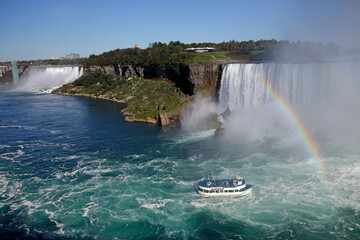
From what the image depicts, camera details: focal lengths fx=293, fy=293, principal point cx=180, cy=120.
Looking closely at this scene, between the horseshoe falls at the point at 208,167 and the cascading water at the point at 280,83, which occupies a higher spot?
the cascading water at the point at 280,83

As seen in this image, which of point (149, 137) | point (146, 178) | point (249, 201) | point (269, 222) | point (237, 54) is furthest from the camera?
point (237, 54)

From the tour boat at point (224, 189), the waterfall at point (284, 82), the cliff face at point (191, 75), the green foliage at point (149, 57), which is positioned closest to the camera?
the tour boat at point (224, 189)

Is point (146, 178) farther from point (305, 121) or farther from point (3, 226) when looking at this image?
point (305, 121)

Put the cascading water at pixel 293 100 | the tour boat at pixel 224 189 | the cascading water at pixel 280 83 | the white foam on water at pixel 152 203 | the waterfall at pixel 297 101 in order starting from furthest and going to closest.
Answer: the cascading water at pixel 280 83
the cascading water at pixel 293 100
the waterfall at pixel 297 101
the tour boat at pixel 224 189
the white foam on water at pixel 152 203

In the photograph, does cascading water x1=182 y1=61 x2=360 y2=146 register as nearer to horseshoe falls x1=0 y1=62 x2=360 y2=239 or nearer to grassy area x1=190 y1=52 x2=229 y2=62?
horseshoe falls x1=0 y1=62 x2=360 y2=239

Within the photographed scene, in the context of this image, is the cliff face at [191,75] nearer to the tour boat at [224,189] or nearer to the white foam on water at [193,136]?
the white foam on water at [193,136]

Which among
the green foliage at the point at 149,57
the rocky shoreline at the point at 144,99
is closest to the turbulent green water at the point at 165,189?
the rocky shoreline at the point at 144,99

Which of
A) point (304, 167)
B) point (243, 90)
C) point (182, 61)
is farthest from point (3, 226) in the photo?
point (182, 61)

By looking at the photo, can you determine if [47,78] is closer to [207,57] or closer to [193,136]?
[207,57]

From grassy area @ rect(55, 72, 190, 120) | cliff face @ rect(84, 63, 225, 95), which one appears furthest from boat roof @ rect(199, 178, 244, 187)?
cliff face @ rect(84, 63, 225, 95)
